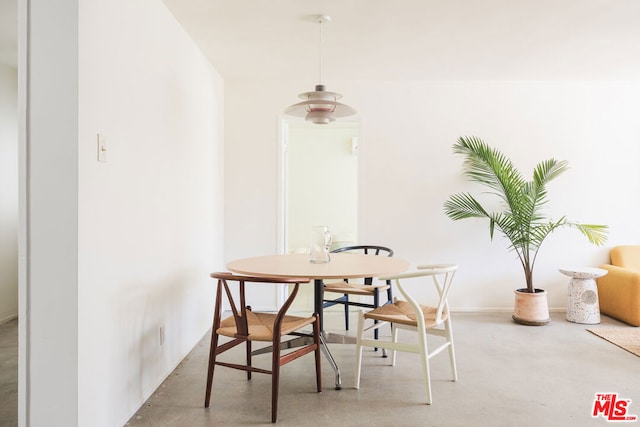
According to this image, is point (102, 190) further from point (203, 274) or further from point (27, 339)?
point (203, 274)

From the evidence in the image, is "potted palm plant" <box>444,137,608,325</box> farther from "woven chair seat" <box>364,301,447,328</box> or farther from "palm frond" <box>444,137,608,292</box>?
"woven chair seat" <box>364,301,447,328</box>

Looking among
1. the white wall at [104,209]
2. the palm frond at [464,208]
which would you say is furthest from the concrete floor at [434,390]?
the palm frond at [464,208]

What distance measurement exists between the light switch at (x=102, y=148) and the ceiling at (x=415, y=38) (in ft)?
3.91

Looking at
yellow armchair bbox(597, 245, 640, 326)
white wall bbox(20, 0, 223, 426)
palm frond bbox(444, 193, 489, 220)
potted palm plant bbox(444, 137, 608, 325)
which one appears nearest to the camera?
white wall bbox(20, 0, 223, 426)

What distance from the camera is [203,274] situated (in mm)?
3697

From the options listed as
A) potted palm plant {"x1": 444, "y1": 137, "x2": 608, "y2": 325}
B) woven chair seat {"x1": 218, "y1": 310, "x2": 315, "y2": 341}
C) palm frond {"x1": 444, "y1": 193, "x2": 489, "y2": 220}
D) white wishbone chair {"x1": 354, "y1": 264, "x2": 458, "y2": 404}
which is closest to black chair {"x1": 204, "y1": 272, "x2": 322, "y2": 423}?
woven chair seat {"x1": 218, "y1": 310, "x2": 315, "y2": 341}

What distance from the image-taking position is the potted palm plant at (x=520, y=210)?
159 inches

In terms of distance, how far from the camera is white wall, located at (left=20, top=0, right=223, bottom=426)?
1.79 meters

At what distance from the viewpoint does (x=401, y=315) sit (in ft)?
8.60

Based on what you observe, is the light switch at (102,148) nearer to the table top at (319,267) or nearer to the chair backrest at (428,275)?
the table top at (319,267)

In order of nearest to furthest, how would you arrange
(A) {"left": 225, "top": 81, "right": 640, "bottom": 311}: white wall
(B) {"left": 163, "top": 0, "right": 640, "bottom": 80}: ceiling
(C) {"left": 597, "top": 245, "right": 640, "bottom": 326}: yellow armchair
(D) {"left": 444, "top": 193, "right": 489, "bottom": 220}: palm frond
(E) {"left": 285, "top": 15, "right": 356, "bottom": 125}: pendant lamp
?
1. (E) {"left": 285, "top": 15, "right": 356, "bottom": 125}: pendant lamp
2. (B) {"left": 163, "top": 0, "right": 640, "bottom": 80}: ceiling
3. (C) {"left": 597, "top": 245, "right": 640, "bottom": 326}: yellow armchair
4. (D) {"left": 444, "top": 193, "right": 489, "bottom": 220}: palm frond
5. (A) {"left": 225, "top": 81, "right": 640, "bottom": 311}: white wall

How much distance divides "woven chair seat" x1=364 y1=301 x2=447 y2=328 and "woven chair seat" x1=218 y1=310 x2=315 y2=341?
1.30 feet

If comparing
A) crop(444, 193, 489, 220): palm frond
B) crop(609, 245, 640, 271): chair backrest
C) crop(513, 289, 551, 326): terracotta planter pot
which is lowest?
crop(513, 289, 551, 326): terracotta planter pot

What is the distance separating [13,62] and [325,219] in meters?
4.70
